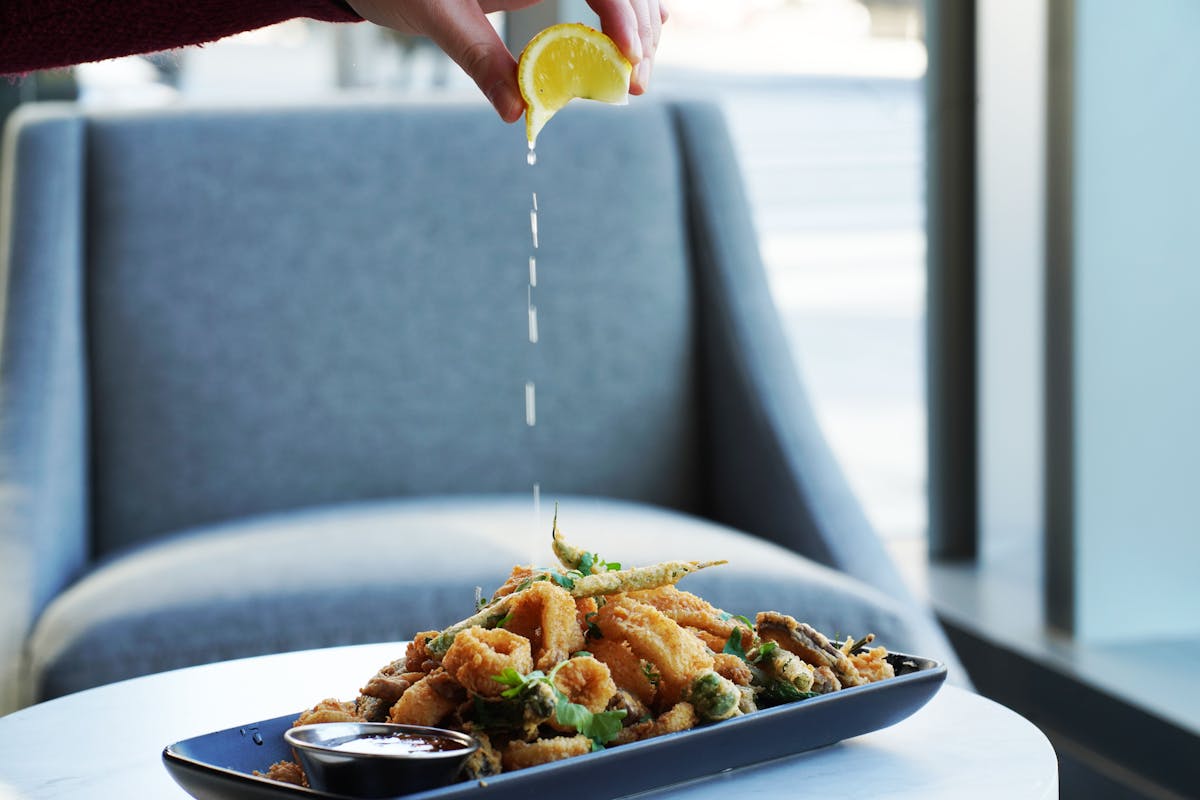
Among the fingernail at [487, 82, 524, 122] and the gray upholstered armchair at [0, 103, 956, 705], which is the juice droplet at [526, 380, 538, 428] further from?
the fingernail at [487, 82, 524, 122]

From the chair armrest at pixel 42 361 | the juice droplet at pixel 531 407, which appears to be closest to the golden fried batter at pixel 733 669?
the chair armrest at pixel 42 361

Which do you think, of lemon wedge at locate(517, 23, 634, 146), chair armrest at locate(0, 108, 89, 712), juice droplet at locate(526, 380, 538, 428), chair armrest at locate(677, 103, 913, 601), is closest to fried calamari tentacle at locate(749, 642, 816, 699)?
lemon wedge at locate(517, 23, 634, 146)

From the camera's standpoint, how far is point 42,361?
2.26 m

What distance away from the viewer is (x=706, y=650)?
965mm

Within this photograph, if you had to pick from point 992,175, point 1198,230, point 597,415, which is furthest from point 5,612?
point 992,175

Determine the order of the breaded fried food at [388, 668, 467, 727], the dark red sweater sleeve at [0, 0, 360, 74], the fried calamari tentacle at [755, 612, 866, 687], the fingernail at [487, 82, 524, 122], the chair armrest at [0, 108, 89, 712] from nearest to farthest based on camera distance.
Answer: the breaded fried food at [388, 668, 467, 727]
the fried calamari tentacle at [755, 612, 866, 687]
the fingernail at [487, 82, 524, 122]
the dark red sweater sleeve at [0, 0, 360, 74]
the chair armrest at [0, 108, 89, 712]

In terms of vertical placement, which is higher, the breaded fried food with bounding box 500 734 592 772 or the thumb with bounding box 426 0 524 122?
the thumb with bounding box 426 0 524 122

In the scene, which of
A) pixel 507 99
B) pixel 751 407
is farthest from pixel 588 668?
pixel 751 407

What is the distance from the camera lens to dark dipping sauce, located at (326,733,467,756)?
788mm

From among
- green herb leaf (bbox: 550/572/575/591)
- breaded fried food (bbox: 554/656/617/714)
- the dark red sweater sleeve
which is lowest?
breaded fried food (bbox: 554/656/617/714)

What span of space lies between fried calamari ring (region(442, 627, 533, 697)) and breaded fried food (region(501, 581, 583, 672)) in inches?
0.8

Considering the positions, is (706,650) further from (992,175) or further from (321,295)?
(992,175)

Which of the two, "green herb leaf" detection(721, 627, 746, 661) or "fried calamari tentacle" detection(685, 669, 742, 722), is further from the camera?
"green herb leaf" detection(721, 627, 746, 661)

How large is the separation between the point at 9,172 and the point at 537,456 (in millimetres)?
1048
